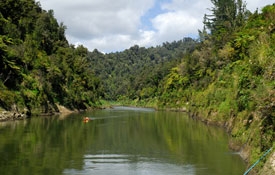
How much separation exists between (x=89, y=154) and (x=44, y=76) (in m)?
48.7

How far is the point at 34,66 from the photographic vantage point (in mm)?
68062

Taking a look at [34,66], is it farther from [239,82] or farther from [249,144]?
[249,144]

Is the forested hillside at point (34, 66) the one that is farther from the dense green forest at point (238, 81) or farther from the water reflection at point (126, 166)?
the water reflection at point (126, 166)

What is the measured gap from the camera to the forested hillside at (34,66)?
55.0 metres

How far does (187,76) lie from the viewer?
98750 millimetres

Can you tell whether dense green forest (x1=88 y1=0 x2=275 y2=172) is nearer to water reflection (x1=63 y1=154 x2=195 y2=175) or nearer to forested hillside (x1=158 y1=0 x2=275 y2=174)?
forested hillside (x1=158 y1=0 x2=275 y2=174)

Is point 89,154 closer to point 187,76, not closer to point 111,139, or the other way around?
point 111,139

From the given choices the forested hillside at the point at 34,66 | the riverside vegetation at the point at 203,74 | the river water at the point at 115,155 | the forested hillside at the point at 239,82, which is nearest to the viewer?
the forested hillside at the point at 239,82

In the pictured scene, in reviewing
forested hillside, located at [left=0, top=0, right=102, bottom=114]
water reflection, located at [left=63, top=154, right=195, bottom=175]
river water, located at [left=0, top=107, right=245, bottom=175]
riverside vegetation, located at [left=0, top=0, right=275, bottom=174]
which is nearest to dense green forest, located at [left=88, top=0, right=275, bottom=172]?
riverside vegetation, located at [left=0, top=0, right=275, bottom=174]

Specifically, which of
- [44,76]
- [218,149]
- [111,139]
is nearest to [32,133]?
[111,139]

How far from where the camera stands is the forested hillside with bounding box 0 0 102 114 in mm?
55037

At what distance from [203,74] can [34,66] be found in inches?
1544

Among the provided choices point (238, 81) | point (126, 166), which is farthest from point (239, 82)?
point (126, 166)

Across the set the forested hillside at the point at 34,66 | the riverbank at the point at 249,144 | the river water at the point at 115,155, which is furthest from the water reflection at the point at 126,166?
the forested hillside at the point at 34,66
